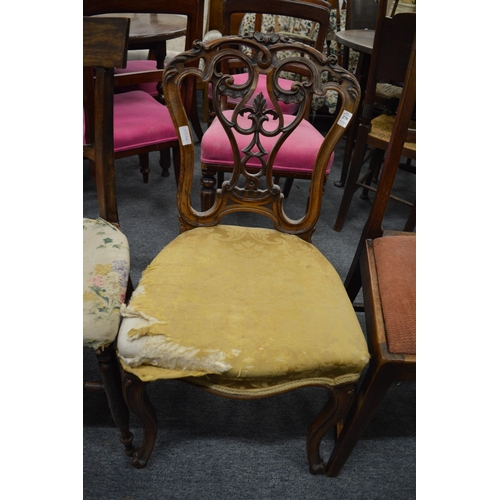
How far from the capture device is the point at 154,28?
1819 mm

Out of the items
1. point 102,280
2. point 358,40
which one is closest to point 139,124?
point 102,280

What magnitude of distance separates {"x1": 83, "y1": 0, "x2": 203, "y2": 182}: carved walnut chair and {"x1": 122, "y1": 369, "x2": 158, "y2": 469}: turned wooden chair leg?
0.88 metres

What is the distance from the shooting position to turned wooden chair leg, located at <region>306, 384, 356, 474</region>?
0.84 m

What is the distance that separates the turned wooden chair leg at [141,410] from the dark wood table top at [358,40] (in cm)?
182

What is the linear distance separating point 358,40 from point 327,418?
6.33ft

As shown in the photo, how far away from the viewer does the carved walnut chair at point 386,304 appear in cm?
80

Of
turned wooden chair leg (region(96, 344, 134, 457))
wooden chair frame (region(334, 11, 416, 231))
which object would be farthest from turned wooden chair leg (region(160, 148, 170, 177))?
turned wooden chair leg (region(96, 344, 134, 457))

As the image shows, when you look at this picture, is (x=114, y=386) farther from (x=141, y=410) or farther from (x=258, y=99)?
(x=258, y=99)

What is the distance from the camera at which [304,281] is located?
904 millimetres

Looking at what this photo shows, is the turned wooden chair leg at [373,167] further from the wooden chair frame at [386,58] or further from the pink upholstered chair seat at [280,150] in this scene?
the pink upholstered chair seat at [280,150]

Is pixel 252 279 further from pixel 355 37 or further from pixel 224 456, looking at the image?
pixel 355 37

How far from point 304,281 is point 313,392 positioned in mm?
543

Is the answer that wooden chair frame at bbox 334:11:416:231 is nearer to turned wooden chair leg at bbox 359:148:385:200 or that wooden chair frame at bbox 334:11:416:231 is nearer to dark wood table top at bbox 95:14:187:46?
turned wooden chair leg at bbox 359:148:385:200

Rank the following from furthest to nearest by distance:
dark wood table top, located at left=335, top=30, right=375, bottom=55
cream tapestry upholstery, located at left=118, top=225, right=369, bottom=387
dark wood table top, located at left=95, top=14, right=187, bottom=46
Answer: dark wood table top, located at left=335, top=30, right=375, bottom=55, dark wood table top, located at left=95, top=14, right=187, bottom=46, cream tapestry upholstery, located at left=118, top=225, right=369, bottom=387
